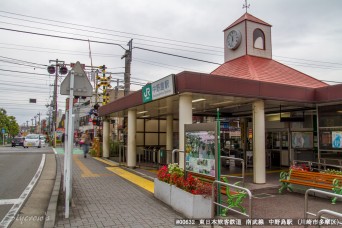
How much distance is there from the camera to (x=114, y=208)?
7410 mm

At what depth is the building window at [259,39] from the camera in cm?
1606

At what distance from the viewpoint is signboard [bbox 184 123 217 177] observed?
6.62m

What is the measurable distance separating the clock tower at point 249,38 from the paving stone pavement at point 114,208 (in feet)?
30.2

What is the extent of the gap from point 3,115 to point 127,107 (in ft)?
180

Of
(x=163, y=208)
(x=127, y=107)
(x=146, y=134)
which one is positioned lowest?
(x=163, y=208)

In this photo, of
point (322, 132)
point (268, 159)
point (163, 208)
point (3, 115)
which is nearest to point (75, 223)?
point (163, 208)

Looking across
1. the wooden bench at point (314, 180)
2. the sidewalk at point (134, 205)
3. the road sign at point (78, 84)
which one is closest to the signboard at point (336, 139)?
the sidewalk at point (134, 205)

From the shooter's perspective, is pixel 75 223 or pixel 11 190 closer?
pixel 75 223

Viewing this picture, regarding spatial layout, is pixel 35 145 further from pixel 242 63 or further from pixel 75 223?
pixel 75 223

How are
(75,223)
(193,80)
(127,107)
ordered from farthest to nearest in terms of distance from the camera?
(127,107) → (193,80) → (75,223)

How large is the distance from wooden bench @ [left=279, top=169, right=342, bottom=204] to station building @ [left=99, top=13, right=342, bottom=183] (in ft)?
4.87

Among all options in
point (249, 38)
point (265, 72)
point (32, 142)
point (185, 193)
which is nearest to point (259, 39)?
point (249, 38)

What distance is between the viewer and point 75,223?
616cm

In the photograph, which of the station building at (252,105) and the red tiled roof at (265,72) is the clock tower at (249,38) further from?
the red tiled roof at (265,72)
